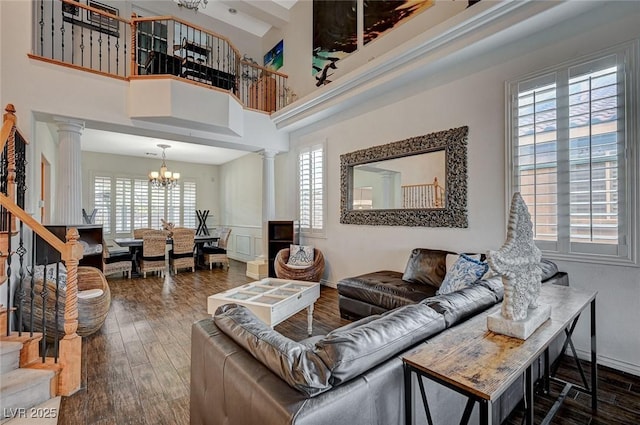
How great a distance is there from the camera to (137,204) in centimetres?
823

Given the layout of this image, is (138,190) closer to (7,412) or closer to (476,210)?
(7,412)

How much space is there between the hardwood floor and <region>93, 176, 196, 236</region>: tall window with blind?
14.5 ft

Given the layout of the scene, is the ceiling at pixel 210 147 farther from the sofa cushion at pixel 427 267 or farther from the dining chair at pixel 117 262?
the sofa cushion at pixel 427 267

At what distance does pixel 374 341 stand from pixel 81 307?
10.7 feet

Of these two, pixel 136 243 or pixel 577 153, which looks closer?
pixel 577 153

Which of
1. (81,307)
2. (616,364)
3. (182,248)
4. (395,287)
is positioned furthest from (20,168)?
(616,364)

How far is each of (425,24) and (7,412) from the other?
17.0 feet

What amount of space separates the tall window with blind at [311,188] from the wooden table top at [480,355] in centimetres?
392

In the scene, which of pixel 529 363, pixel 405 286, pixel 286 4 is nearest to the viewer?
pixel 529 363

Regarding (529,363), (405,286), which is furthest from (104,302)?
(529,363)

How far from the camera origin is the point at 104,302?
319cm

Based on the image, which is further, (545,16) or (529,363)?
(545,16)

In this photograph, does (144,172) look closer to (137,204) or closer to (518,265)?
(137,204)

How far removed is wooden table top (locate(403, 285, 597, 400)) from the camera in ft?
3.31
